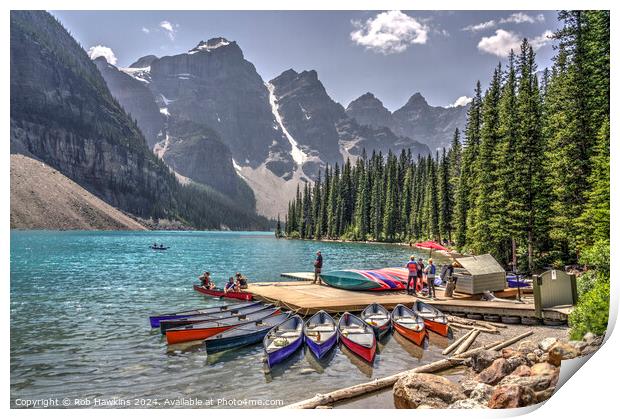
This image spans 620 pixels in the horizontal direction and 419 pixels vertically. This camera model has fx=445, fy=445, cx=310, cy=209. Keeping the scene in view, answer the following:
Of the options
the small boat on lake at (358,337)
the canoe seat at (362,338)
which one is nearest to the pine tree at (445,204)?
the small boat on lake at (358,337)

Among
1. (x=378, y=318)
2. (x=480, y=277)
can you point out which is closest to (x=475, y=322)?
(x=480, y=277)

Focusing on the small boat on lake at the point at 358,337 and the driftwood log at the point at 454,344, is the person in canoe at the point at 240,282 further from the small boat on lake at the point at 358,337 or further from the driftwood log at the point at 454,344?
the driftwood log at the point at 454,344

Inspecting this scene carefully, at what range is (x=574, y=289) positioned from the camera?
21812 mm

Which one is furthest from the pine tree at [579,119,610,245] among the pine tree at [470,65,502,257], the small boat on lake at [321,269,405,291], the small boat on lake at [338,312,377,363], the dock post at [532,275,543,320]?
the pine tree at [470,65,502,257]

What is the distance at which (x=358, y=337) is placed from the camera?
62.5 feet

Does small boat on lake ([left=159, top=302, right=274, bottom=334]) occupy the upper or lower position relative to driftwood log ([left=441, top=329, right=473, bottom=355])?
upper

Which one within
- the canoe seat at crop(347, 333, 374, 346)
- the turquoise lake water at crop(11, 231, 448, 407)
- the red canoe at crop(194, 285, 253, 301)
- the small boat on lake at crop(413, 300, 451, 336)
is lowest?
the turquoise lake water at crop(11, 231, 448, 407)

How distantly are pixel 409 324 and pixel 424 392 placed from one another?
8.86 m

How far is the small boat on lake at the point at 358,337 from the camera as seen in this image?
57.5 feet

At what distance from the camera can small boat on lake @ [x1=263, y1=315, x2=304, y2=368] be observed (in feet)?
55.3

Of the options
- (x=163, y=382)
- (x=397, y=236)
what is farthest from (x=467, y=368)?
(x=397, y=236)

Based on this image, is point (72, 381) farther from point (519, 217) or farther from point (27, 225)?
point (27, 225)

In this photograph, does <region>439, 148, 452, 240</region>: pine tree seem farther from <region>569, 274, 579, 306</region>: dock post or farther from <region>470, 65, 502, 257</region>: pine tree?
<region>569, 274, 579, 306</region>: dock post

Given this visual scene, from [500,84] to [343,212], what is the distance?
93131 mm
